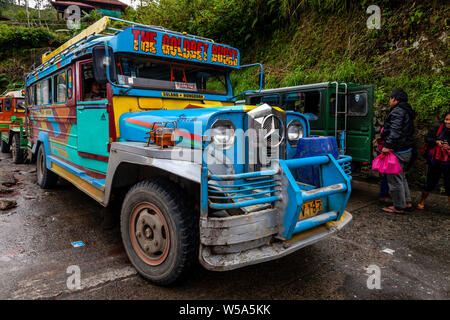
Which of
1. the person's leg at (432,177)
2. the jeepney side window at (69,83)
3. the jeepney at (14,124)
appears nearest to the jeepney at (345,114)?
the person's leg at (432,177)

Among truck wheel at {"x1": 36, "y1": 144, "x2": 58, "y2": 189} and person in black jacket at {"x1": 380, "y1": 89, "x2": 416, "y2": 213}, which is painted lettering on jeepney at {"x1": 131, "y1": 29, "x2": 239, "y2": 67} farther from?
truck wheel at {"x1": 36, "y1": 144, "x2": 58, "y2": 189}

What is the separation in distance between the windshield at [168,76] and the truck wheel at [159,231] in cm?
143

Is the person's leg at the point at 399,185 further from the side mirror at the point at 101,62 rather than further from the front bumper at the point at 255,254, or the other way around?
the side mirror at the point at 101,62

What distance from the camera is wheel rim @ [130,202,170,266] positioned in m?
2.53

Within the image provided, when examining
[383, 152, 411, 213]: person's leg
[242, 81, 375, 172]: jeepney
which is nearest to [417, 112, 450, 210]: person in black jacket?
[383, 152, 411, 213]: person's leg

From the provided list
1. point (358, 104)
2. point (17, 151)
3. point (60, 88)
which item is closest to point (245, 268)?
point (60, 88)

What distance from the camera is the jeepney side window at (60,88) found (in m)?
4.43

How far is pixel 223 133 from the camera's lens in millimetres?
2604

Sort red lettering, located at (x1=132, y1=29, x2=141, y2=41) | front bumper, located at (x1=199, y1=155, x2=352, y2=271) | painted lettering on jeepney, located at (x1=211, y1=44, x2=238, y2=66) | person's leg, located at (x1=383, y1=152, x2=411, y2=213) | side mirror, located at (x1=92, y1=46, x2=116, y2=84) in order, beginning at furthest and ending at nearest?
1. person's leg, located at (x1=383, y1=152, x2=411, y2=213)
2. painted lettering on jeepney, located at (x1=211, y1=44, x2=238, y2=66)
3. red lettering, located at (x1=132, y1=29, x2=141, y2=41)
4. side mirror, located at (x1=92, y1=46, x2=116, y2=84)
5. front bumper, located at (x1=199, y1=155, x2=352, y2=271)

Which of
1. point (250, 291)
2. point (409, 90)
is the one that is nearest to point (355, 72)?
point (409, 90)

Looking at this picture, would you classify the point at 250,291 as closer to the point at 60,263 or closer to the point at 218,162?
the point at 218,162

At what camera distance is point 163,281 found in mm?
2504

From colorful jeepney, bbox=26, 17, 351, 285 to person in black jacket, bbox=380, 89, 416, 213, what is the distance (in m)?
Answer: 2.00

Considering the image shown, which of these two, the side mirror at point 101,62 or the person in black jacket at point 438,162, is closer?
the side mirror at point 101,62
